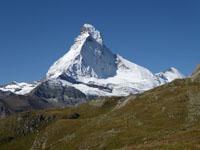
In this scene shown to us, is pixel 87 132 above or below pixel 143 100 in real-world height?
below

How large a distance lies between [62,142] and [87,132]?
7.26 metres

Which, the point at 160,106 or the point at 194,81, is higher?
the point at 194,81

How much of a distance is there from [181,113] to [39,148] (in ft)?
200

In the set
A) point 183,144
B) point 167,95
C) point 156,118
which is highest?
point 167,95

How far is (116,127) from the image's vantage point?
112 meters

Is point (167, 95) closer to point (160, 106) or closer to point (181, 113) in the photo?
point (160, 106)

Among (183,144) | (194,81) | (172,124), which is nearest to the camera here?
(183,144)

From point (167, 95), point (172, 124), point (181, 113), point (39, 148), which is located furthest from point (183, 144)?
point (39, 148)

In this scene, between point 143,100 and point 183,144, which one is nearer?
point 183,144

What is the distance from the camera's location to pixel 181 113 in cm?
10875

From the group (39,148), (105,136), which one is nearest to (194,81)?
(39,148)

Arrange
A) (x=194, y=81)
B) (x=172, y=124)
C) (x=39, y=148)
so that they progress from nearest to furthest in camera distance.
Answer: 1. (x=172, y=124)
2. (x=39, y=148)
3. (x=194, y=81)

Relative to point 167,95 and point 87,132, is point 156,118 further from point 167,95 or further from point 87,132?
point 167,95

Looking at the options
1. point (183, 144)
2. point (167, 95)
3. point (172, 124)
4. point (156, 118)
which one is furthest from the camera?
point (167, 95)
